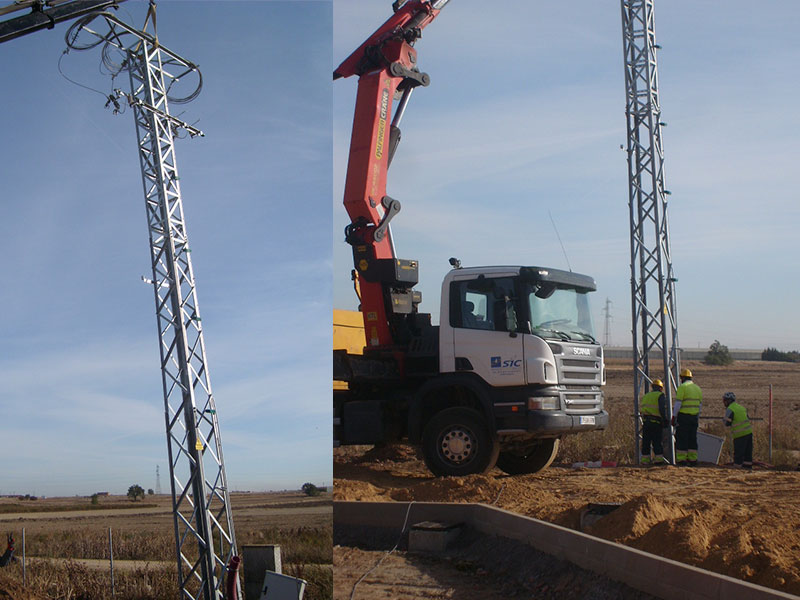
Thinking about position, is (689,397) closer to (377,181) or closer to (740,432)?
(740,432)

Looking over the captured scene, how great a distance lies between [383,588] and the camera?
7121mm

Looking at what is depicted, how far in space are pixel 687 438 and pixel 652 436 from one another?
0.66m

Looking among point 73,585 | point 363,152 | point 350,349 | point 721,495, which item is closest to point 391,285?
point 350,349

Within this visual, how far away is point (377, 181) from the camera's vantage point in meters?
13.2

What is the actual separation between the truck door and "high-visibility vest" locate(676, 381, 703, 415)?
453 cm

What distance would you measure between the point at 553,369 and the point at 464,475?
6.52 ft

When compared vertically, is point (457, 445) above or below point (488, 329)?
below

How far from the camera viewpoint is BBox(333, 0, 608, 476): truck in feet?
37.2

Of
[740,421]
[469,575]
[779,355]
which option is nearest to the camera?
[469,575]

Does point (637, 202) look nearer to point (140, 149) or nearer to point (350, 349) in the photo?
point (350, 349)

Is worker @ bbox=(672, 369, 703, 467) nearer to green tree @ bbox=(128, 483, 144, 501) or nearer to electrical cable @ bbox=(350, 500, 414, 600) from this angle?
electrical cable @ bbox=(350, 500, 414, 600)

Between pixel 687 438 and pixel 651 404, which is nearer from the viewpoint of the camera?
pixel 687 438

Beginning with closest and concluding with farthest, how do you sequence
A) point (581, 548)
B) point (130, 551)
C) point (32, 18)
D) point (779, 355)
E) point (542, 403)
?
point (581, 548)
point (32, 18)
point (542, 403)
point (130, 551)
point (779, 355)

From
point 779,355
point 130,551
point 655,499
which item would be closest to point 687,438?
point 655,499
